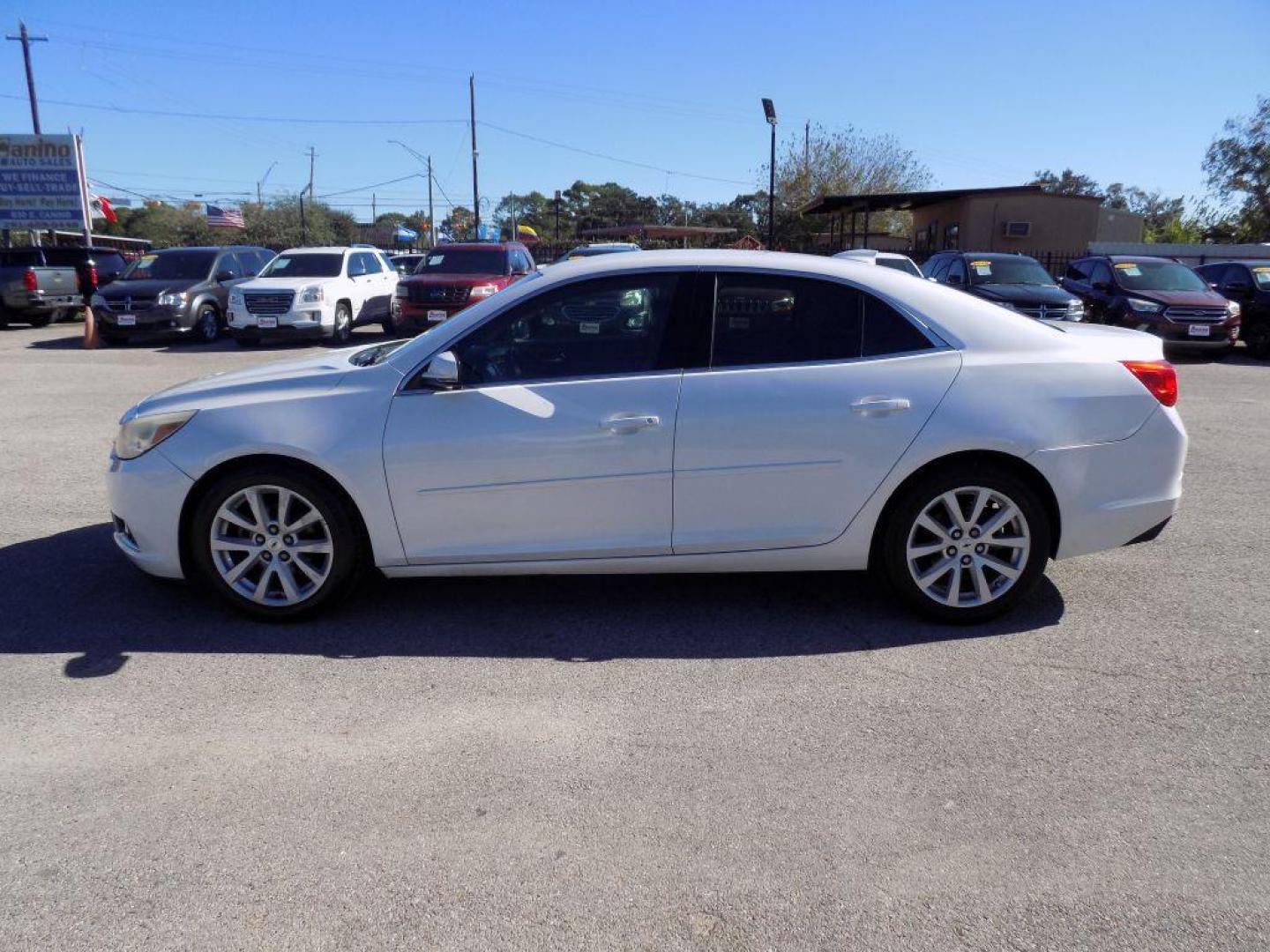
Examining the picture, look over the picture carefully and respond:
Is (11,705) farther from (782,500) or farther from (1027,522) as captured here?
(1027,522)

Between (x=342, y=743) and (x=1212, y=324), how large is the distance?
15496 mm

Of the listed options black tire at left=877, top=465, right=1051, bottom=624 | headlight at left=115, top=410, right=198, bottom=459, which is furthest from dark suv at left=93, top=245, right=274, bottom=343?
black tire at left=877, top=465, right=1051, bottom=624

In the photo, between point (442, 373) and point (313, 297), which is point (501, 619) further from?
point (313, 297)

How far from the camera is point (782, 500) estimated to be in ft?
13.7

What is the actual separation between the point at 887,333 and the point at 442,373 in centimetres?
196

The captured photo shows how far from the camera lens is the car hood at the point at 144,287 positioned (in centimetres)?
1705

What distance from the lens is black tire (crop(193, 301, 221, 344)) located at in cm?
1769

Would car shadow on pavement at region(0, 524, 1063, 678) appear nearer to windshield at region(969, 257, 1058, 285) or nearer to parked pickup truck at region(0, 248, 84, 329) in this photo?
windshield at region(969, 257, 1058, 285)

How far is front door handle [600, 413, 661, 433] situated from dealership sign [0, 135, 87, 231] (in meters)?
27.6

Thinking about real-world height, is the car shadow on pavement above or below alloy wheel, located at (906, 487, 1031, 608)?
below

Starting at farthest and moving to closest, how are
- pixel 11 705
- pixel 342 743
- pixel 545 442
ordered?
1. pixel 545 442
2. pixel 11 705
3. pixel 342 743

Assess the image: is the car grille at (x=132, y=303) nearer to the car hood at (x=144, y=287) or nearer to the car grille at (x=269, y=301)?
the car hood at (x=144, y=287)

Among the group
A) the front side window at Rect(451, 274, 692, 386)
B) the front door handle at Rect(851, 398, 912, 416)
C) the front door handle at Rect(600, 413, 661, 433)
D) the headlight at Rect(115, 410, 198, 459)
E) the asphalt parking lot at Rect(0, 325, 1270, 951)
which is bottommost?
the asphalt parking lot at Rect(0, 325, 1270, 951)

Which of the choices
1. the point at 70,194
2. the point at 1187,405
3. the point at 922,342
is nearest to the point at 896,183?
the point at 70,194
